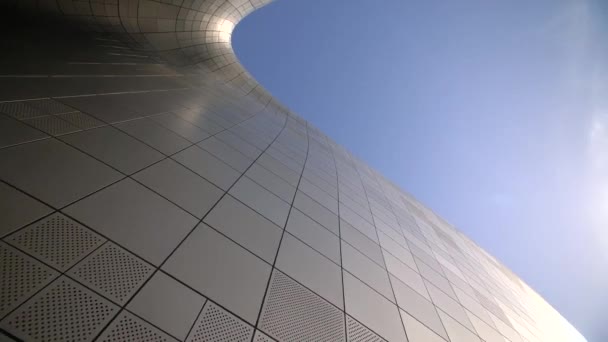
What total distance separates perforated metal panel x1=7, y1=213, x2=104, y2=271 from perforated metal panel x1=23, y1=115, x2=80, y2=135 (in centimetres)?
141

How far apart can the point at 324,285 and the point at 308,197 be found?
2.23 meters

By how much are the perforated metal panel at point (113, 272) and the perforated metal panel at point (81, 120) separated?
202cm

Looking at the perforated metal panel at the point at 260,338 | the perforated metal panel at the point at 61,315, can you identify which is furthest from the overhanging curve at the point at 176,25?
the perforated metal panel at the point at 260,338

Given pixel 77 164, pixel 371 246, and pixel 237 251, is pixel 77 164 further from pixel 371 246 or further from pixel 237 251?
pixel 371 246

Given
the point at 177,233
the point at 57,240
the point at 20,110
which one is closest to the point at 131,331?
the point at 57,240

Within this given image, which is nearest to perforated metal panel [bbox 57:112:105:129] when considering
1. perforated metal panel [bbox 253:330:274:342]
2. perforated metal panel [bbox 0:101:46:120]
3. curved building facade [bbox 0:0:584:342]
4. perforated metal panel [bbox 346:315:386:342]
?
curved building facade [bbox 0:0:584:342]

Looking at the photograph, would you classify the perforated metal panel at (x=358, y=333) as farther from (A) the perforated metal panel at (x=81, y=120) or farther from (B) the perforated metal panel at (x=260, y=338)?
(A) the perforated metal panel at (x=81, y=120)

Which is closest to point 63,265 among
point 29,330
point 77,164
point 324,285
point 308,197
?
point 29,330

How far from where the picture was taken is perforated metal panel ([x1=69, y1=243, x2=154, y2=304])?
75.9 inches

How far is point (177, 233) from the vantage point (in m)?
2.71

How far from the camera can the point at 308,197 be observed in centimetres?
545

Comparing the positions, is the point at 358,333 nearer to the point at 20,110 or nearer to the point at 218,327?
the point at 218,327

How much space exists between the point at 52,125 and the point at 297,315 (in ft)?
10.2

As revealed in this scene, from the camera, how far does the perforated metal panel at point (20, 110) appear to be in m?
3.11
